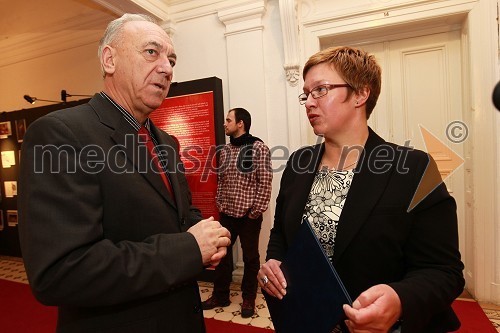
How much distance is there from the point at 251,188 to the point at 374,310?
2.36 meters

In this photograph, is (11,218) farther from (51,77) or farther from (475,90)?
(475,90)

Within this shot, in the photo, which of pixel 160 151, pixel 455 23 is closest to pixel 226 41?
pixel 455 23

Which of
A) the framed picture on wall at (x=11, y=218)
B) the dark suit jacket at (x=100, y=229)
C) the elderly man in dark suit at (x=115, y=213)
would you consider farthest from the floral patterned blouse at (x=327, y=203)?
the framed picture on wall at (x=11, y=218)

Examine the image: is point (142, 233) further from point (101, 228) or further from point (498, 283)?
point (498, 283)

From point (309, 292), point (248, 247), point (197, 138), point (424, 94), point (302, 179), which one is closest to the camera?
point (309, 292)

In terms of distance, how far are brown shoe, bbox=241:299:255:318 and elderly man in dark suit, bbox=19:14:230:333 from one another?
2.12 meters

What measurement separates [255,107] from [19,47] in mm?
4856

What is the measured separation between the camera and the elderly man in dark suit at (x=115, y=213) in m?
0.86

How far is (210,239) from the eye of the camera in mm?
1050

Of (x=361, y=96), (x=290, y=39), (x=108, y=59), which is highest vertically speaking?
(x=290, y=39)

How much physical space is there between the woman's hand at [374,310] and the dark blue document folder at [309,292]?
3 cm

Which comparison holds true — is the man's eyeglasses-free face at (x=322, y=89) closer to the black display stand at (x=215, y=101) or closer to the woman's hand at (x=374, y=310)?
the woman's hand at (x=374, y=310)

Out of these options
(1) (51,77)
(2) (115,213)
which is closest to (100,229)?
(2) (115,213)

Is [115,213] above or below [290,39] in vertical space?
below
